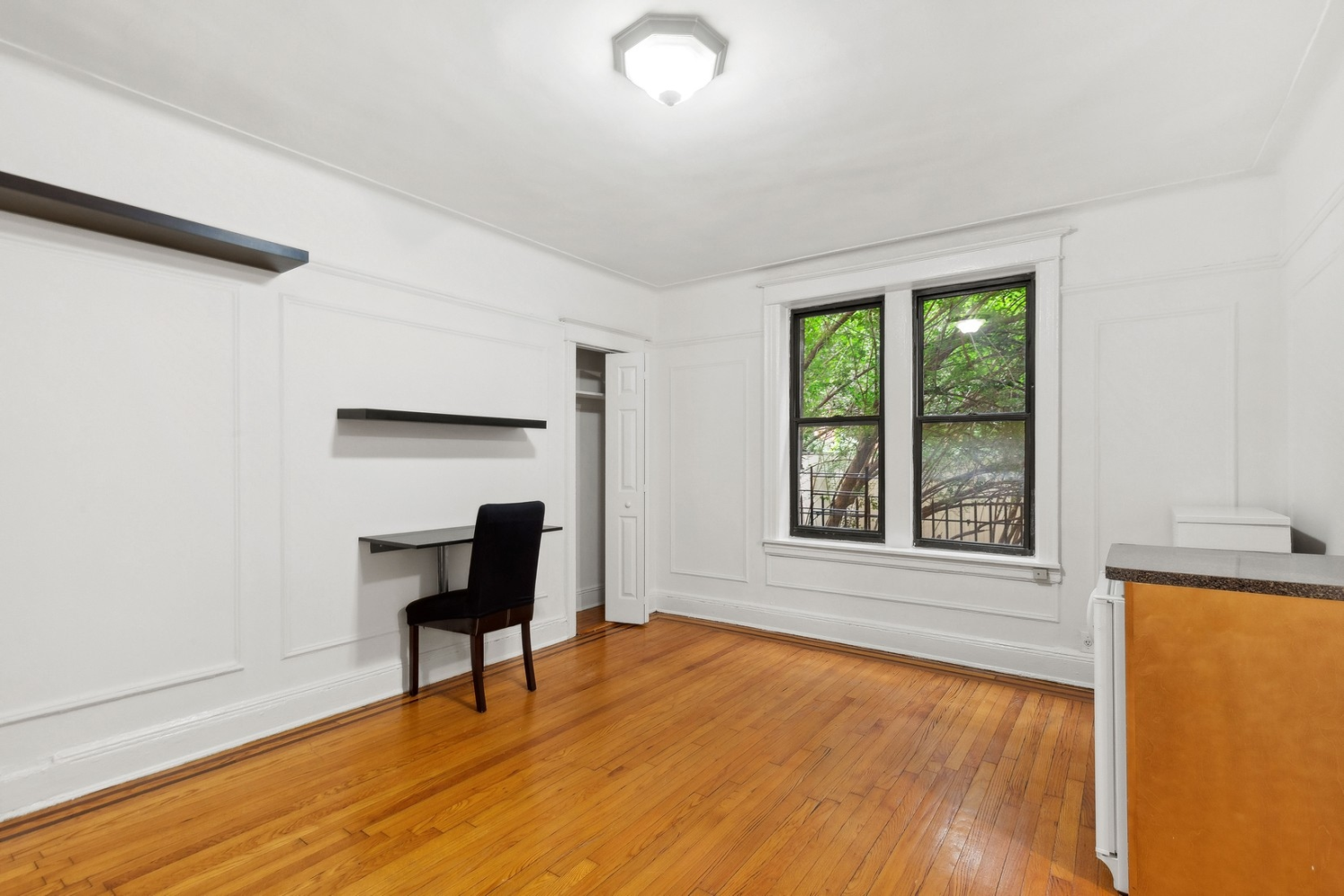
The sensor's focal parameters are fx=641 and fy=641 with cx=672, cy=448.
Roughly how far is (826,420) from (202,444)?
3.80 m

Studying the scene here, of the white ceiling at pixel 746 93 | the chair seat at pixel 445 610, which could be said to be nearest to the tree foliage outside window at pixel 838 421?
the white ceiling at pixel 746 93

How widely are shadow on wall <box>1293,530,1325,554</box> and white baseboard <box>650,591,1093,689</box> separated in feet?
3.77

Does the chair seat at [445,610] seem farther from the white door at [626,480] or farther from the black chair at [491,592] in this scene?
the white door at [626,480]

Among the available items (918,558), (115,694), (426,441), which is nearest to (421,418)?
(426,441)

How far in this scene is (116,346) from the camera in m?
2.62

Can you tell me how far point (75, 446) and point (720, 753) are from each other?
2925mm

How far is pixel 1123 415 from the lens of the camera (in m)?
3.62

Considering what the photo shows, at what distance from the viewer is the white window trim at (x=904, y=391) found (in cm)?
382

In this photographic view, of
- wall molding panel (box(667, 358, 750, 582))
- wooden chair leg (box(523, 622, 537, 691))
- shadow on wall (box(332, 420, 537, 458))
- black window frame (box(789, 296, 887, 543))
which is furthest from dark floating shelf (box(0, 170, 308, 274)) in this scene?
black window frame (box(789, 296, 887, 543))

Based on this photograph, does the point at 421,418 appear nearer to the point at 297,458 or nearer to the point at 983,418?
the point at 297,458

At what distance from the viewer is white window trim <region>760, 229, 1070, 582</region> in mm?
3816

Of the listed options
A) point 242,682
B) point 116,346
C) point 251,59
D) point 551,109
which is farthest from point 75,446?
point 551,109

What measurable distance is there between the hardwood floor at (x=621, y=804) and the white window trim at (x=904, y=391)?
36.8 inches

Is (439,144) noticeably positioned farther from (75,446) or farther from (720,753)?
(720,753)
